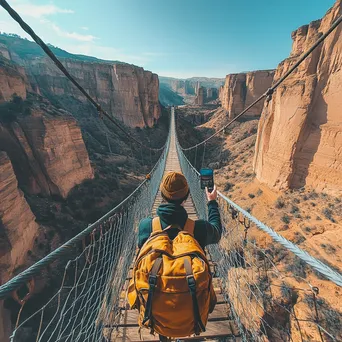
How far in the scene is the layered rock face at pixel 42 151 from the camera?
9.03 m

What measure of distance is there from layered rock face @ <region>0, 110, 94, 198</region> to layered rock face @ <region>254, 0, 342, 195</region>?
1000 cm

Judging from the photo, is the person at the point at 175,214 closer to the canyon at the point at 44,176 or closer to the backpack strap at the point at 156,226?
the backpack strap at the point at 156,226

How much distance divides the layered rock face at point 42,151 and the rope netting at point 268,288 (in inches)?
325

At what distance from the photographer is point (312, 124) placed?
7.62 m

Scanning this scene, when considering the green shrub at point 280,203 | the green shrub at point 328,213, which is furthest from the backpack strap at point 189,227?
the green shrub at point 280,203

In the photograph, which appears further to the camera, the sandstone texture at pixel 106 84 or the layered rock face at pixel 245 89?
the sandstone texture at pixel 106 84

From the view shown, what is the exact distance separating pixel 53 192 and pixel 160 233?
10.7m

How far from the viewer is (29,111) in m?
10.0

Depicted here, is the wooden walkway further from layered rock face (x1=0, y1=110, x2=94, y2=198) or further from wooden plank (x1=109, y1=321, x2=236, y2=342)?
layered rock face (x1=0, y1=110, x2=94, y2=198)

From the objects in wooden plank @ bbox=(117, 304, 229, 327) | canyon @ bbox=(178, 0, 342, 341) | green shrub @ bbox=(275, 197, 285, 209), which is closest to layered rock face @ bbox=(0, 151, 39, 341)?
wooden plank @ bbox=(117, 304, 229, 327)

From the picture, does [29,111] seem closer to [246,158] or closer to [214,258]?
[214,258]

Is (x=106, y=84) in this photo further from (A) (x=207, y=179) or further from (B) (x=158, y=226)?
(B) (x=158, y=226)

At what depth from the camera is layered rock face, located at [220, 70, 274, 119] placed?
24.1 meters

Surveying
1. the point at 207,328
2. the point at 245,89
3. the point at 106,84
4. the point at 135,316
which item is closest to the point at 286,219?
the point at 207,328
